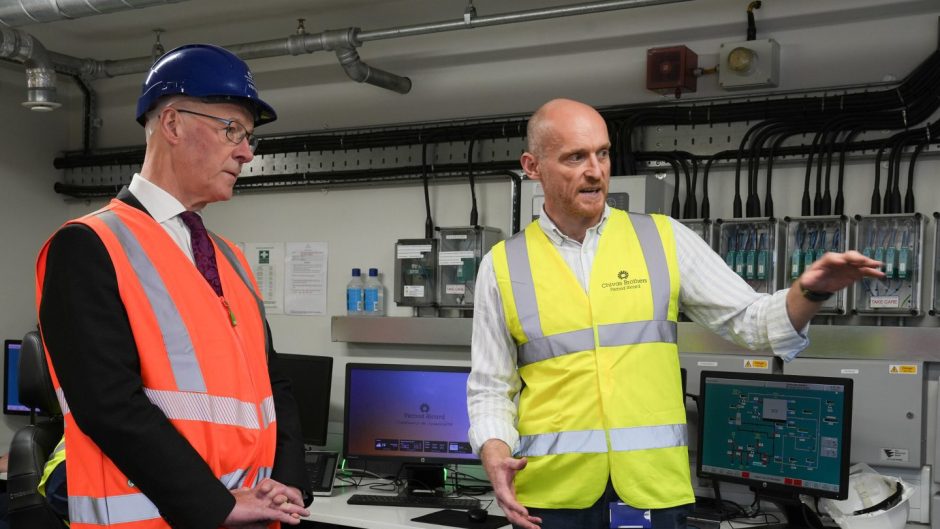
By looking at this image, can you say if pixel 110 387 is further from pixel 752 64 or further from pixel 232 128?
pixel 752 64

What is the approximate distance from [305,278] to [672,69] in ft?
6.40

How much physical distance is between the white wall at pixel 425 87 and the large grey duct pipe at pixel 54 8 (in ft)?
2.50

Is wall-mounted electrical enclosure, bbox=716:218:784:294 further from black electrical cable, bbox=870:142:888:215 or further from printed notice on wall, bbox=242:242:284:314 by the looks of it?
printed notice on wall, bbox=242:242:284:314

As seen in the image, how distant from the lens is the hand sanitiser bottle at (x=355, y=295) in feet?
13.6

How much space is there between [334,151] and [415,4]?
2.51ft

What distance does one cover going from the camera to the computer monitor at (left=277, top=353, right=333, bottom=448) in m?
3.76

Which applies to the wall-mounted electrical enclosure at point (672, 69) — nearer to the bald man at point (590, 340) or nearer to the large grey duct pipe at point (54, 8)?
the bald man at point (590, 340)

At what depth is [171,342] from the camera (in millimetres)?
1496

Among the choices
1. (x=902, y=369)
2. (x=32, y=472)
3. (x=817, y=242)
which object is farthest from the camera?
(x=817, y=242)

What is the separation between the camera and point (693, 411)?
329 centimetres

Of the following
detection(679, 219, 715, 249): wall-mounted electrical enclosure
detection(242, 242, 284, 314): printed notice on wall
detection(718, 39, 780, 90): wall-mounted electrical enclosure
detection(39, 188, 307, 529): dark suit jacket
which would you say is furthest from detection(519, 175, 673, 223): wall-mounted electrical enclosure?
detection(39, 188, 307, 529): dark suit jacket

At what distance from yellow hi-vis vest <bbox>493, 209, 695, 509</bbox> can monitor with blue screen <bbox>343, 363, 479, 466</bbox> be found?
5.42 feet

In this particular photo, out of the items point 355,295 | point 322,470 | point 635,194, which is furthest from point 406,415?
point 635,194

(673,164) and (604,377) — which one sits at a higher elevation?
(673,164)
